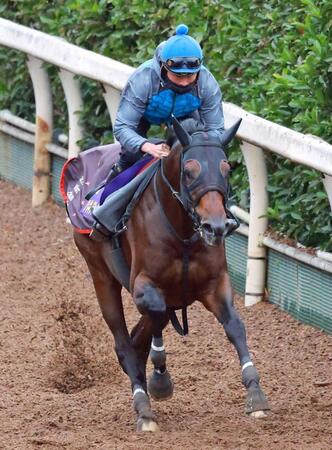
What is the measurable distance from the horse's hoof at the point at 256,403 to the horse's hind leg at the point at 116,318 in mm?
548

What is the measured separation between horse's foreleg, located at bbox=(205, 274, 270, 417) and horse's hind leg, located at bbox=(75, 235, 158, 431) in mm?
579

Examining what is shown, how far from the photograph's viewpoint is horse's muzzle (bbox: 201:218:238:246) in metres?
6.70

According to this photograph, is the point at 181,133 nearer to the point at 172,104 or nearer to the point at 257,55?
the point at 172,104

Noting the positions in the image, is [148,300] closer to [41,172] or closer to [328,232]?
[328,232]

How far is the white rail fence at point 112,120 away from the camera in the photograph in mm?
8617

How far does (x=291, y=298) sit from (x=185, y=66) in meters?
2.45

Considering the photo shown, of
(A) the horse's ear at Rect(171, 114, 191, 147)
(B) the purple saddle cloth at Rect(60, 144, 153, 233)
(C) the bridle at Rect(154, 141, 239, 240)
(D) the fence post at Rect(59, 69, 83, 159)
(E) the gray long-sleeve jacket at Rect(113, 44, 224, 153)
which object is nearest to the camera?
(C) the bridle at Rect(154, 141, 239, 240)

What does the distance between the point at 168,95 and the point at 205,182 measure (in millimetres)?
856

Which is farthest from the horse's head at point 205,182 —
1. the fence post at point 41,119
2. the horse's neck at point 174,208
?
the fence post at point 41,119

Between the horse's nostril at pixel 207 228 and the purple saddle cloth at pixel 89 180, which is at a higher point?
the horse's nostril at pixel 207 228

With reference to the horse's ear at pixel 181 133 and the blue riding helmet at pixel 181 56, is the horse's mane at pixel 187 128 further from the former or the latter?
the blue riding helmet at pixel 181 56

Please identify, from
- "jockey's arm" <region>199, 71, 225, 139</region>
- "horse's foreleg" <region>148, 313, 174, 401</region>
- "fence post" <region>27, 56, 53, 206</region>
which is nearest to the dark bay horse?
"horse's foreleg" <region>148, 313, 174, 401</region>

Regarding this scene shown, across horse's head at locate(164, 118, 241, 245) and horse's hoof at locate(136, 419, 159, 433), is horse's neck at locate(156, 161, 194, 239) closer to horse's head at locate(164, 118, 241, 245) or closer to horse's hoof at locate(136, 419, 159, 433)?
horse's head at locate(164, 118, 241, 245)

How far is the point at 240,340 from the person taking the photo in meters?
7.23
